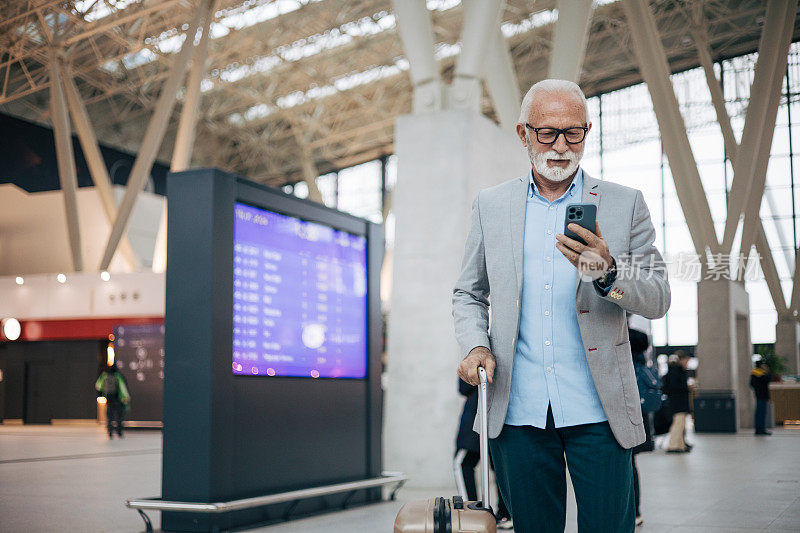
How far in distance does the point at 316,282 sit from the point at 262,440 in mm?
1608

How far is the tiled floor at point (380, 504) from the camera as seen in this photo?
22.7ft

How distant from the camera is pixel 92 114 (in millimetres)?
36625

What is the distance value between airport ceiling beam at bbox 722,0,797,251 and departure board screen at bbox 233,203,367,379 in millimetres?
14924

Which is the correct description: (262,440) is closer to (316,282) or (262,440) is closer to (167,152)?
(316,282)

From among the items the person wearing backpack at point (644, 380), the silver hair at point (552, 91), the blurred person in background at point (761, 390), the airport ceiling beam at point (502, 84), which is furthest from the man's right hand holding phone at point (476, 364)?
the blurred person in background at point (761, 390)

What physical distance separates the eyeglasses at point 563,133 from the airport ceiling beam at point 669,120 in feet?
51.9

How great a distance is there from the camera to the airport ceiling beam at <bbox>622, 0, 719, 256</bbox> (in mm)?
17266

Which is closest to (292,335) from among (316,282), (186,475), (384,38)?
(316,282)

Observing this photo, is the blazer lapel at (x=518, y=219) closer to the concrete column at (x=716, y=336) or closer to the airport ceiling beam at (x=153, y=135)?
the concrete column at (x=716, y=336)

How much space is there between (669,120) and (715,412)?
320 inches

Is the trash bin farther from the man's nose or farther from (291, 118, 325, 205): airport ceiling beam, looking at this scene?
(291, 118, 325, 205): airport ceiling beam

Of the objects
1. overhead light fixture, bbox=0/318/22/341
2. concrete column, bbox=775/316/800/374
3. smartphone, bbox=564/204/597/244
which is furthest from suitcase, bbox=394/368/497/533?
concrete column, bbox=775/316/800/374

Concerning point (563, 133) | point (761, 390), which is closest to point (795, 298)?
point (761, 390)

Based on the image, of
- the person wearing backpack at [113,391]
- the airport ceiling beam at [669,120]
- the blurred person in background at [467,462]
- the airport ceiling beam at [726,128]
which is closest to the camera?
the blurred person in background at [467,462]
